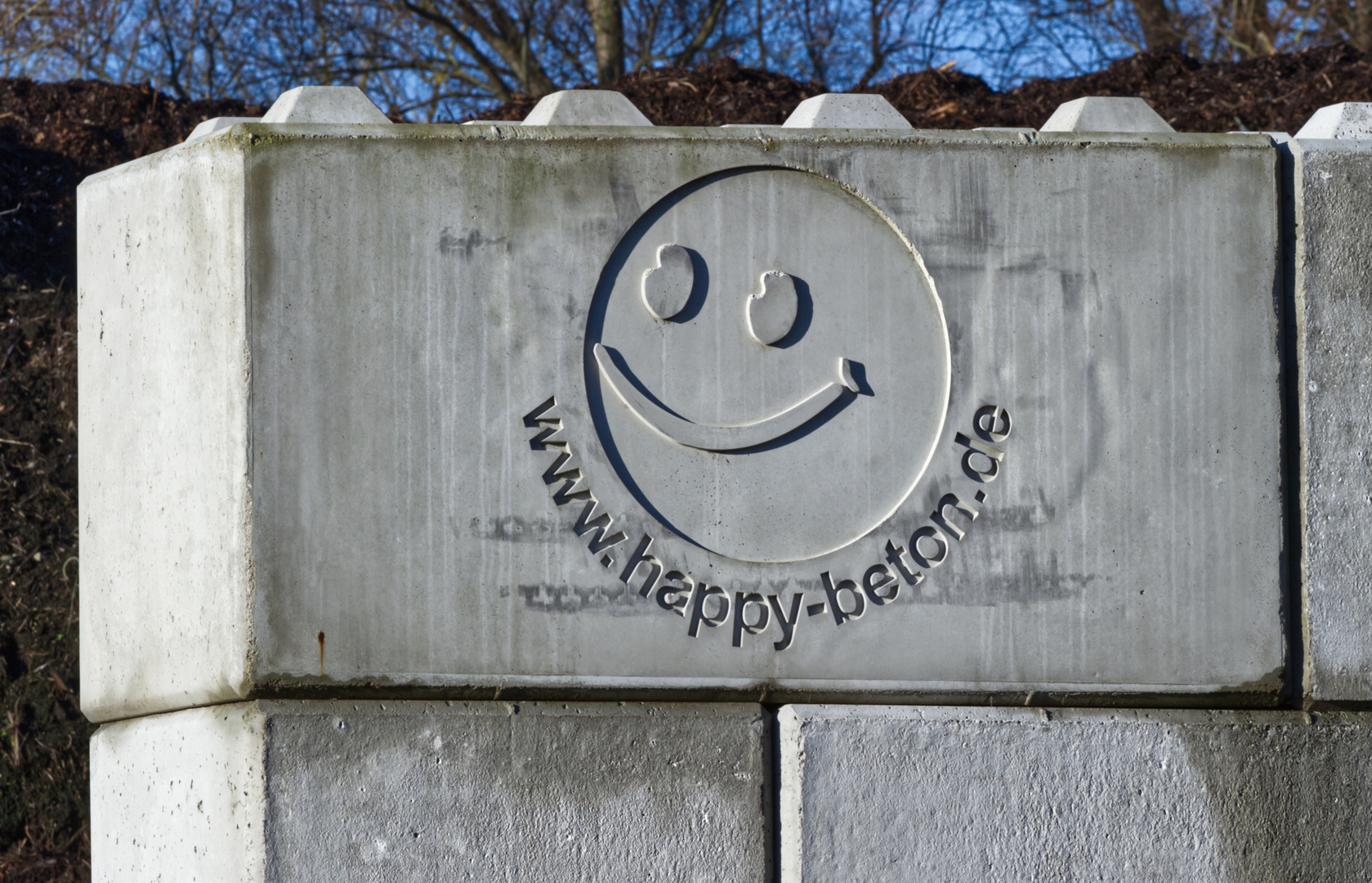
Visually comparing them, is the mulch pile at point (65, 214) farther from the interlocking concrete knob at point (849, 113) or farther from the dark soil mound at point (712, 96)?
the interlocking concrete knob at point (849, 113)

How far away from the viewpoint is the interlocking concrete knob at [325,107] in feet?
10.3

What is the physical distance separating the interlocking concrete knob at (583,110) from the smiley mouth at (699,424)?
0.51m

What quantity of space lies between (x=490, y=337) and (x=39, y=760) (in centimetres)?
239

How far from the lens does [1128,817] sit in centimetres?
301

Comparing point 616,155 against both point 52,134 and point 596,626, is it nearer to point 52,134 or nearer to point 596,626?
point 596,626

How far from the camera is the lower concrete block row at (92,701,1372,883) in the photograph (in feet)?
9.57

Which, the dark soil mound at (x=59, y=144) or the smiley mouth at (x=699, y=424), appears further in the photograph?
the dark soil mound at (x=59, y=144)

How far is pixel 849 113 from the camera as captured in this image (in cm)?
322

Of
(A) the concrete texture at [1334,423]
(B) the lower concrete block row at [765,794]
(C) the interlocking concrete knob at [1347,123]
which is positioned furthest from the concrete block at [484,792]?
(C) the interlocking concrete knob at [1347,123]

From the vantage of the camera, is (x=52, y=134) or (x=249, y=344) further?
(x=52, y=134)

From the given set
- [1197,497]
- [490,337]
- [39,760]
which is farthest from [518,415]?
[39,760]

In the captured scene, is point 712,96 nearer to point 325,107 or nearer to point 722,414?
point 325,107

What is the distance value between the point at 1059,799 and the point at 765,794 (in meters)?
0.61

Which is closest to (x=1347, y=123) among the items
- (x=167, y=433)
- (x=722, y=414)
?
(x=722, y=414)
